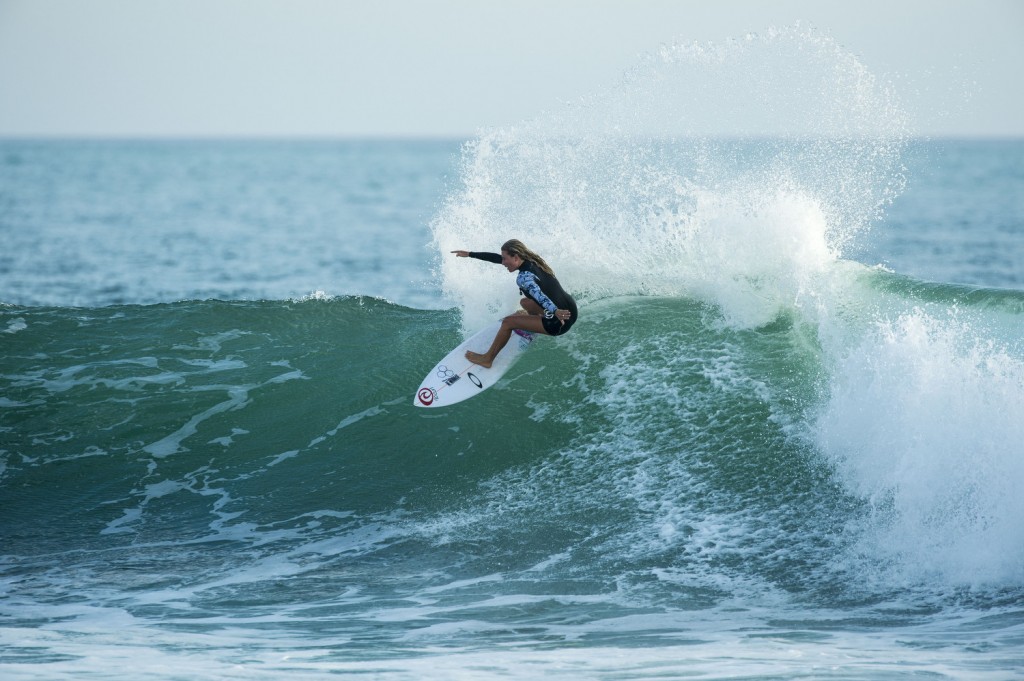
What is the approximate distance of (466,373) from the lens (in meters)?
10.0

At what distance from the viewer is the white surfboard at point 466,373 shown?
32.7 ft

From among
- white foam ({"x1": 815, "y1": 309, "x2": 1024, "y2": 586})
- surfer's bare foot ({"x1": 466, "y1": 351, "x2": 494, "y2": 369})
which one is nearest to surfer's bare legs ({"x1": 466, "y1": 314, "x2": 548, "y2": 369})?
surfer's bare foot ({"x1": 466, "y1": 351, "x2": 494, "y2": 369})

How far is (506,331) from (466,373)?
0.63 meters

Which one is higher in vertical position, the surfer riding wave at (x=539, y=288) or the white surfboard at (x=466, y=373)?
the surfer riding wave at (x=539, y=288)

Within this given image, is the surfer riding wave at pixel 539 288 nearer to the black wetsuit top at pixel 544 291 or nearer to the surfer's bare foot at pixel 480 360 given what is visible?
the black wetsuit top at pixel 544 291

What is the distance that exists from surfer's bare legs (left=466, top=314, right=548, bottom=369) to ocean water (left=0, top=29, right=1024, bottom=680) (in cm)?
56

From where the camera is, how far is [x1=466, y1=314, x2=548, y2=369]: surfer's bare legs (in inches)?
376

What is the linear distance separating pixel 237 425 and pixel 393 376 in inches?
70.4

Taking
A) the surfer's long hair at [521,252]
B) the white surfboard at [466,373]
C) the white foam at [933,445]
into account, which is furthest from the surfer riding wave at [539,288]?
the white foam at [933,445]

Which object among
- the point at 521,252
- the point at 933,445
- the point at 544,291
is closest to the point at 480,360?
the point at 544,291

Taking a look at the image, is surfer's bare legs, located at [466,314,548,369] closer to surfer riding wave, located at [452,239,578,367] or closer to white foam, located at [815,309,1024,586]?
surfer riding wave, located at [452,239,578,367]

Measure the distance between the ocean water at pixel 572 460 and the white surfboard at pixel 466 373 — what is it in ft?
1.07

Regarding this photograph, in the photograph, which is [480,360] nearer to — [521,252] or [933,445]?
[521,252]

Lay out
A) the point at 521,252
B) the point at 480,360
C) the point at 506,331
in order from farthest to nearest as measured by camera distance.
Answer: the point at 480,360
the point at 506,331
the point at 521,252
